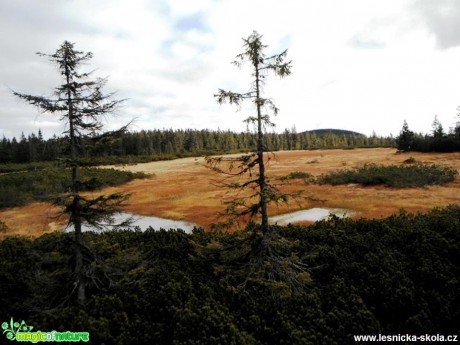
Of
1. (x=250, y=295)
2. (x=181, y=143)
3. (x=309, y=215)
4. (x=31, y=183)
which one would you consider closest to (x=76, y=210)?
(x=250, y=295)

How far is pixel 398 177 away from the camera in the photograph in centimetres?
3306

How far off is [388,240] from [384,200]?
13916 mm

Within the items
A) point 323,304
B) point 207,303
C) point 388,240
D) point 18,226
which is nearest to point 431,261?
point 388,240

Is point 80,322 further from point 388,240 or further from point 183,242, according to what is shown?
point 388,240

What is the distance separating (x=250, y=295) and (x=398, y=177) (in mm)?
28472

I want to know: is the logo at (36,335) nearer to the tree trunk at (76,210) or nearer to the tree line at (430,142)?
A: the tree trunk at (76,210)

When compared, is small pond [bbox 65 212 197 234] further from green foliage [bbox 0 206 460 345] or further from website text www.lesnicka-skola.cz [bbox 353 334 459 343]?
website text www.lesnicka-skola.cz [bbox 353 334 459 343]

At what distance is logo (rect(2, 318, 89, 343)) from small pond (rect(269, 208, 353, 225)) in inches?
628

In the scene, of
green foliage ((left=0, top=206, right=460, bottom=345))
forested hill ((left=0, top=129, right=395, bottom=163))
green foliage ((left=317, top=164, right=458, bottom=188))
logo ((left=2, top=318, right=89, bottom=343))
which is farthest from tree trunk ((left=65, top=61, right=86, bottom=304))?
forested hill ((left=0, top=129, right=395, bottom=163))

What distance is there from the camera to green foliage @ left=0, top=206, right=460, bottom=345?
8578 mm

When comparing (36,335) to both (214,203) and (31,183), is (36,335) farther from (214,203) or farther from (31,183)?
(31,183)

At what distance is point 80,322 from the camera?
329 inches

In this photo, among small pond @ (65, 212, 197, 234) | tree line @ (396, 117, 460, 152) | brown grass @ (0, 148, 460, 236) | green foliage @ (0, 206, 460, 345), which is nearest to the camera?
green foliage @ (0, 206, 460, 345)

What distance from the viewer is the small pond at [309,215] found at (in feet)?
74.7
